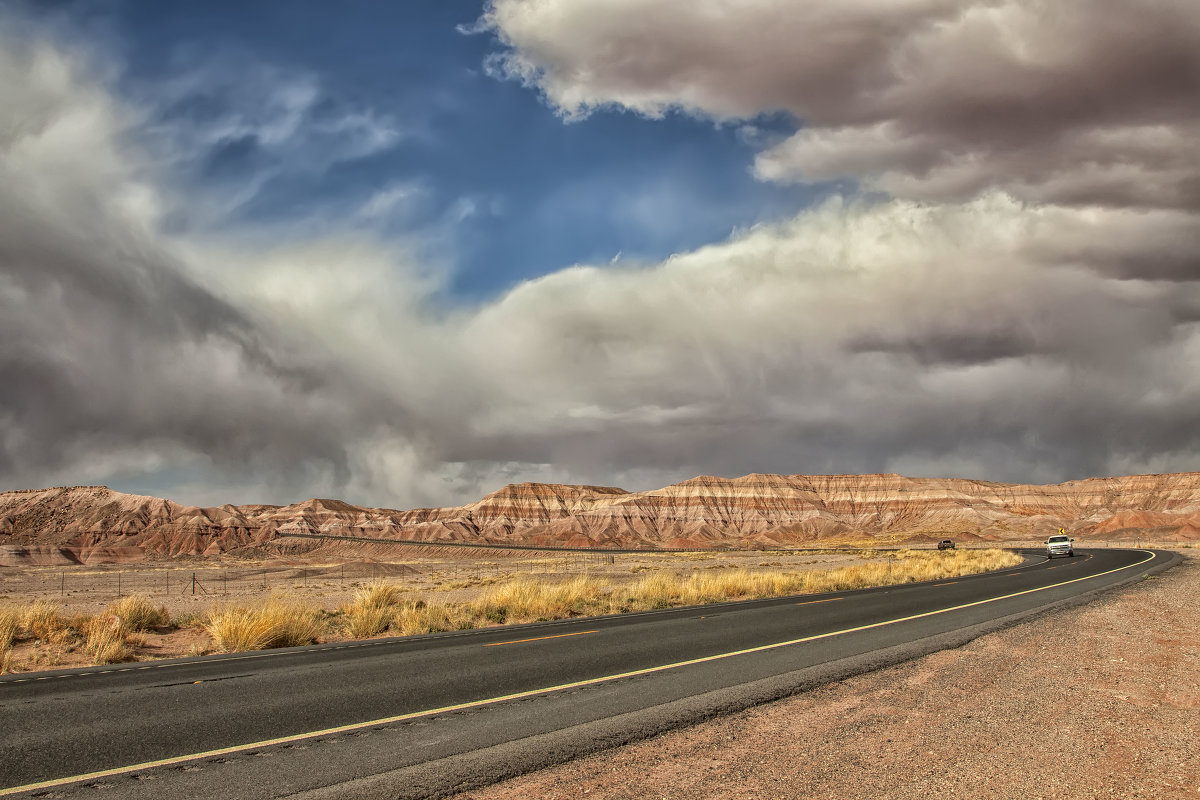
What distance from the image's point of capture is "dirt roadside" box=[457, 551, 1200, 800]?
6449mm

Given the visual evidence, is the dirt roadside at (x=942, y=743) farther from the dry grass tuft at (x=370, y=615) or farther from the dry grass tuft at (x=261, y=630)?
the dry grass tuft at (x=370, y=615)

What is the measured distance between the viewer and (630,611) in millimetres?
22938

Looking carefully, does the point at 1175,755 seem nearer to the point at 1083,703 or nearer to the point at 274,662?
the point at 1083,703

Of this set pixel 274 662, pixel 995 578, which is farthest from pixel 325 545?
pixel 274 662

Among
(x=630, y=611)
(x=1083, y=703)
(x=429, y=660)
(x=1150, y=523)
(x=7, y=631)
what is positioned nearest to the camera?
(x=1083, y=703)

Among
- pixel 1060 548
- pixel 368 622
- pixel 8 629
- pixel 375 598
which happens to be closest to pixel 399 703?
pixel 368 622

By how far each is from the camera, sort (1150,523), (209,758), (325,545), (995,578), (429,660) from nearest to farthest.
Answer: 1. (209,758)
2. (429,660)
3. (995,578)
4. (1150,523)
5. (325,545)

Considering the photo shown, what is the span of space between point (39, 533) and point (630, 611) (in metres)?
168

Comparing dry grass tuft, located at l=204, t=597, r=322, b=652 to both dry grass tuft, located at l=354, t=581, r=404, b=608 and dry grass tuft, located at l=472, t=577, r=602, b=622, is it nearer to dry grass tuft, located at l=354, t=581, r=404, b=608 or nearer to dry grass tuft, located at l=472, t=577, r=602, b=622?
dry grass tuft, located at l=354, t=581, r=404, b=608

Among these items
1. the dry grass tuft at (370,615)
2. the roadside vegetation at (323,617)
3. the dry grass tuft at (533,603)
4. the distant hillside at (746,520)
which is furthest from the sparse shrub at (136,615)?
the distant hillside at (746,520)

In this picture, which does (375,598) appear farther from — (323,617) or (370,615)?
(370,615)

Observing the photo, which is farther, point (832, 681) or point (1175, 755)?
point (832, 681)

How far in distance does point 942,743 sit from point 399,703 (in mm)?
5903

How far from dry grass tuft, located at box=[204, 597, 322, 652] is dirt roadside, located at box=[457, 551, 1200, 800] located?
11.1 m
